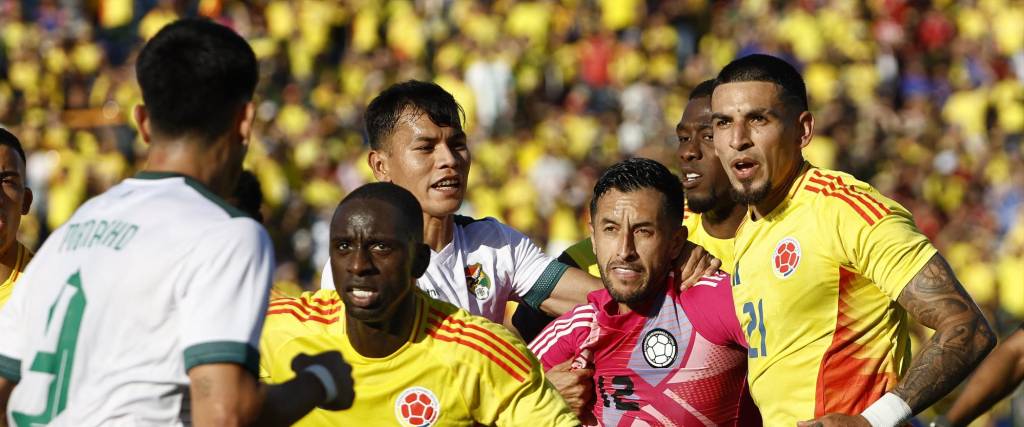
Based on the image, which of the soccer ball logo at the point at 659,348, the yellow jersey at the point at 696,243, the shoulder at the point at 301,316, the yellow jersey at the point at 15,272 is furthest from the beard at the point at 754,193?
the yellow jersey at the point at 15,272

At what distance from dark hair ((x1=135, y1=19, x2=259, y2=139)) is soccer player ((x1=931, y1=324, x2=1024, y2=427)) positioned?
2.97 m

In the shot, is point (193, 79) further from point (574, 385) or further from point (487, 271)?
point (487, 271)

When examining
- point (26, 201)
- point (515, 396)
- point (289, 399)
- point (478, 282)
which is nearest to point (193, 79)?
point (289, 399)

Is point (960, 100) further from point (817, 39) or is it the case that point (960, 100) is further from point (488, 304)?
point (488, 304)

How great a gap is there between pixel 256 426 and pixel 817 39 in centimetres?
2028

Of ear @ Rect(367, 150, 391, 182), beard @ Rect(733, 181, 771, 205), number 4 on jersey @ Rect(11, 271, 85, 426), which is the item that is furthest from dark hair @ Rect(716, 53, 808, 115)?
number 4 on jersey @ Rect(11, 271, 85, 426)

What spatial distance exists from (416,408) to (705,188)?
7.92ft

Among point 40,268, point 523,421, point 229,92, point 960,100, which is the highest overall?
point 960,100

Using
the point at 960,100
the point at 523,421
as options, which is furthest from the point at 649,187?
the point at 960,100

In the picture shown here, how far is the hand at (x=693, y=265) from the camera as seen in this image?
6078mm

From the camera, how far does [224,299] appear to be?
3.53m

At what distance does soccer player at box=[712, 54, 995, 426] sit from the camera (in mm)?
5090

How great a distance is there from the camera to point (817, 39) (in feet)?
75.1

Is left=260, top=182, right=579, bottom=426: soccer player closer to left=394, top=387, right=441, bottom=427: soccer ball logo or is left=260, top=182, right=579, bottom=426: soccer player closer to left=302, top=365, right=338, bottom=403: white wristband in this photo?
left=394, top=387, right=441, bottom=427: soccer ball logo
